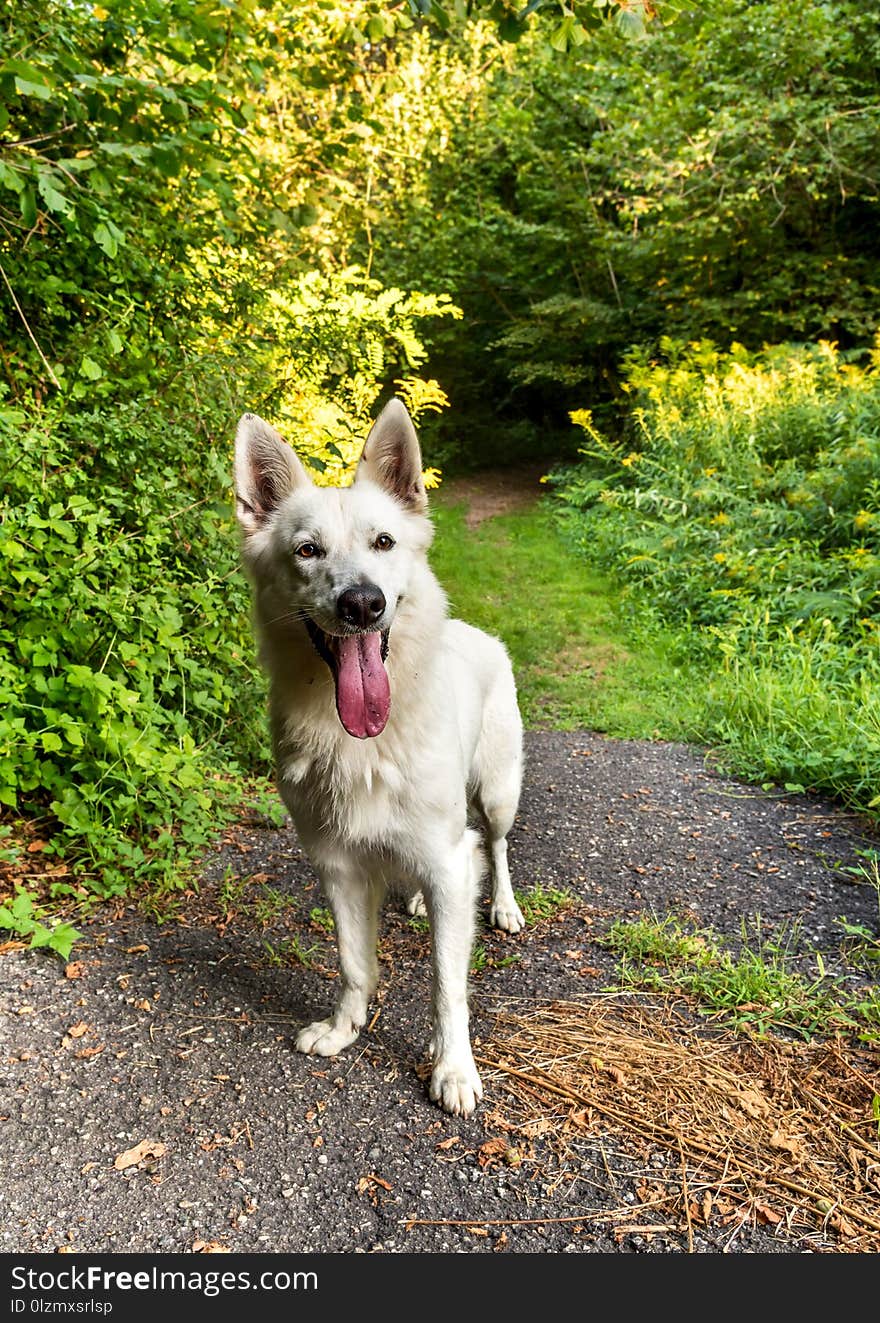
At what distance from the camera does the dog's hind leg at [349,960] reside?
257 centimetres

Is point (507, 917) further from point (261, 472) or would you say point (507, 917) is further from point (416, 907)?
point (261, 472)

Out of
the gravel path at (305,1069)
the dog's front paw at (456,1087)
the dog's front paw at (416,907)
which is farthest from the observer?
the dog's front paw at (416,907)

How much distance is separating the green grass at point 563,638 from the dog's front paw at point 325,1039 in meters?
2.42

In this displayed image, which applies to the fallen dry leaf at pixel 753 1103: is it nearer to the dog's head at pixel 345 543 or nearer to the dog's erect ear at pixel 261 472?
the dog's head at pixel 345 543

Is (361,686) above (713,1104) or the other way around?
above

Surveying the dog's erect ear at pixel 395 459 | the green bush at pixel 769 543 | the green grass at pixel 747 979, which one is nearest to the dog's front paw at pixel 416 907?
the green grass at pixel 747 979

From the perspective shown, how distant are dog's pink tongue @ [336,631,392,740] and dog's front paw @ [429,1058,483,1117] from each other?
100 cm

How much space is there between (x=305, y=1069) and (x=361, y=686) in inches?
48.0

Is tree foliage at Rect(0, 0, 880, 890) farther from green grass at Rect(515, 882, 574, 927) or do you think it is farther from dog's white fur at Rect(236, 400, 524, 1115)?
green grass at Rect(515, 882, 574, 927)

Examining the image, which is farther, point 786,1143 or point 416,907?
point 416,907

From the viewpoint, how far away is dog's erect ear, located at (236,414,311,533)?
94.6 inches

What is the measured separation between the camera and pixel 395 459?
2.50m

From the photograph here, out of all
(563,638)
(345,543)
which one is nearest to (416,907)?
(345,543)

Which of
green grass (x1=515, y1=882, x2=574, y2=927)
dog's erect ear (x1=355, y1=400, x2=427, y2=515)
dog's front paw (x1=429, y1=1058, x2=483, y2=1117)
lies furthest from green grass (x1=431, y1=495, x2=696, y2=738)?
dog's front paw (x1=429, y1=1058, x2=483, y2=1117)
